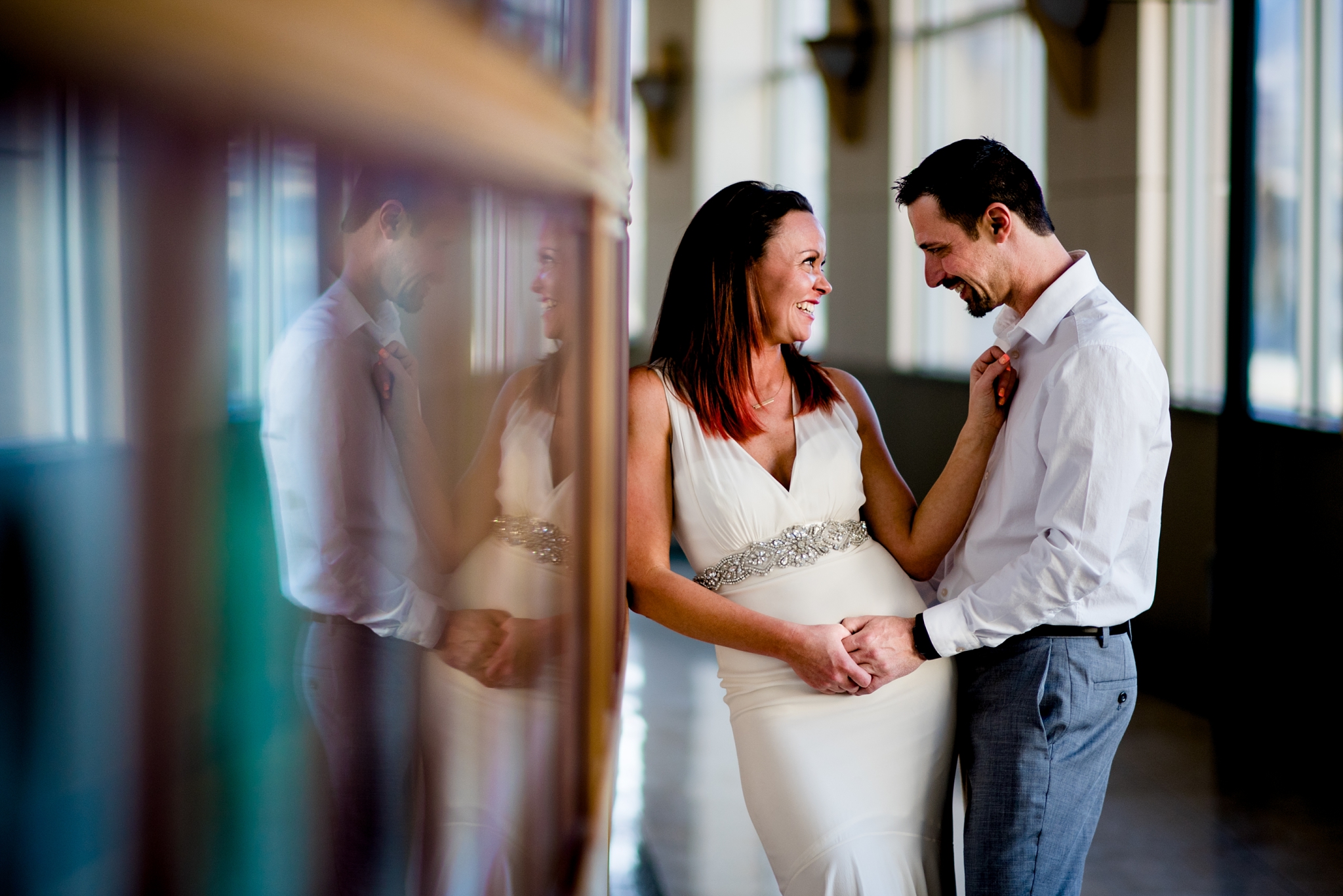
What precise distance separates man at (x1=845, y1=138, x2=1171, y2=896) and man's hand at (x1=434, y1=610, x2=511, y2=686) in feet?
5.06

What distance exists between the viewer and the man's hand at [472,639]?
0.35 metres

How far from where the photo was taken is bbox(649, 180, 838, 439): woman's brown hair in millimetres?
2037

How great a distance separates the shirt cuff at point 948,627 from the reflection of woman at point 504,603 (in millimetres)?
1395

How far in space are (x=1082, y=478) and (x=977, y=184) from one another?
0.57m

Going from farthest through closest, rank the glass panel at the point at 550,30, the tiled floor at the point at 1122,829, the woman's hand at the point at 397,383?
the tiled floor at the point at 1122,829 < the glass panel at the point at 550,30 < the woman's hand at the point at 397,383

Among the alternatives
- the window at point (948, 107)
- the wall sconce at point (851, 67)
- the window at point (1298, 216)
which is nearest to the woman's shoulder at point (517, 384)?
the window at point (1298, 216)

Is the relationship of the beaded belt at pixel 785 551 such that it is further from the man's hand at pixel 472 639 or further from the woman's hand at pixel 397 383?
the woman's hand at pixel 397 383

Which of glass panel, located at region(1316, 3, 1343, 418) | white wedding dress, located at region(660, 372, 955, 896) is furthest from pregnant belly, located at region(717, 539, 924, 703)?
glass panel, located at region(1316, 3, 1343, 418)

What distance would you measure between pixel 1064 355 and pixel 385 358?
1730 millimetres

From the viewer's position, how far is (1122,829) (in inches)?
149

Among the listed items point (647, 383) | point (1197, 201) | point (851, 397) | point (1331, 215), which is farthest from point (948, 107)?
point (647, 383)

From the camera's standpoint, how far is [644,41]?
929cm

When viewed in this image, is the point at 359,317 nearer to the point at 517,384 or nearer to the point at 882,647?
the point at 517,384

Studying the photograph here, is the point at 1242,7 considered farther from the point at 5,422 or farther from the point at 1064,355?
the point at 5,422
